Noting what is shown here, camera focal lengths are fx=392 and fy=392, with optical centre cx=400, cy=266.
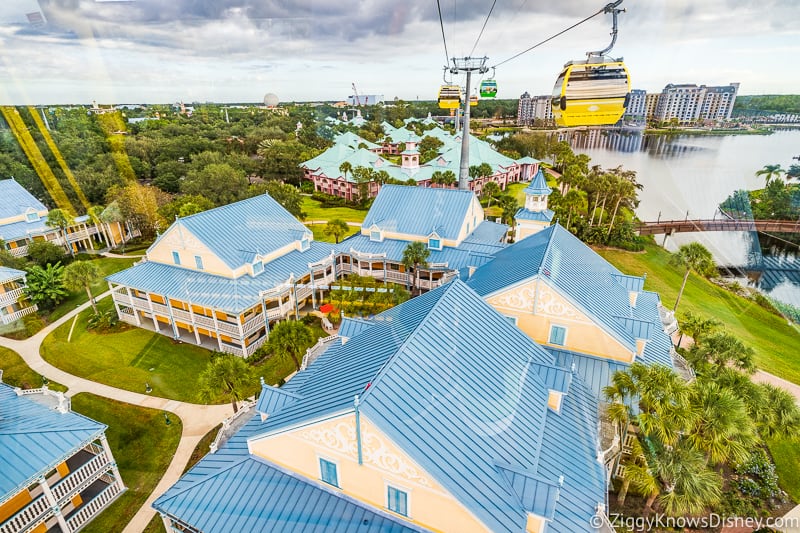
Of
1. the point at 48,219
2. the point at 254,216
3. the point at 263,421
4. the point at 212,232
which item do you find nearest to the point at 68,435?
the point at 263,421

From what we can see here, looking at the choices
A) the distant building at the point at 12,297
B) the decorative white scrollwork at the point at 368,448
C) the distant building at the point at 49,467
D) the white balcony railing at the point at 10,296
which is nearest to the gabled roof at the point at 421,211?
the decorative white scrollwork at the point at 368,448

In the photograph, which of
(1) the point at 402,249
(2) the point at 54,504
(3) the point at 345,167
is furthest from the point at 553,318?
(3) the point at 345,167

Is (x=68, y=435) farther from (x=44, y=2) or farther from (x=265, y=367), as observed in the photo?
(x=44, y=2)

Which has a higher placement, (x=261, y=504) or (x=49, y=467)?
(x=261, y=504)

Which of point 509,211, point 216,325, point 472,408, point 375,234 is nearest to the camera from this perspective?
point 472,408

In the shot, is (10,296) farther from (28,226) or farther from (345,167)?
(345,167)

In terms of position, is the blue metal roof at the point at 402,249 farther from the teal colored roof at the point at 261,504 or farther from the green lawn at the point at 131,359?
the teal colored roof at the point at 261,504

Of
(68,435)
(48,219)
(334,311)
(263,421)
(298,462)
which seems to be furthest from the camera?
(48,219)
